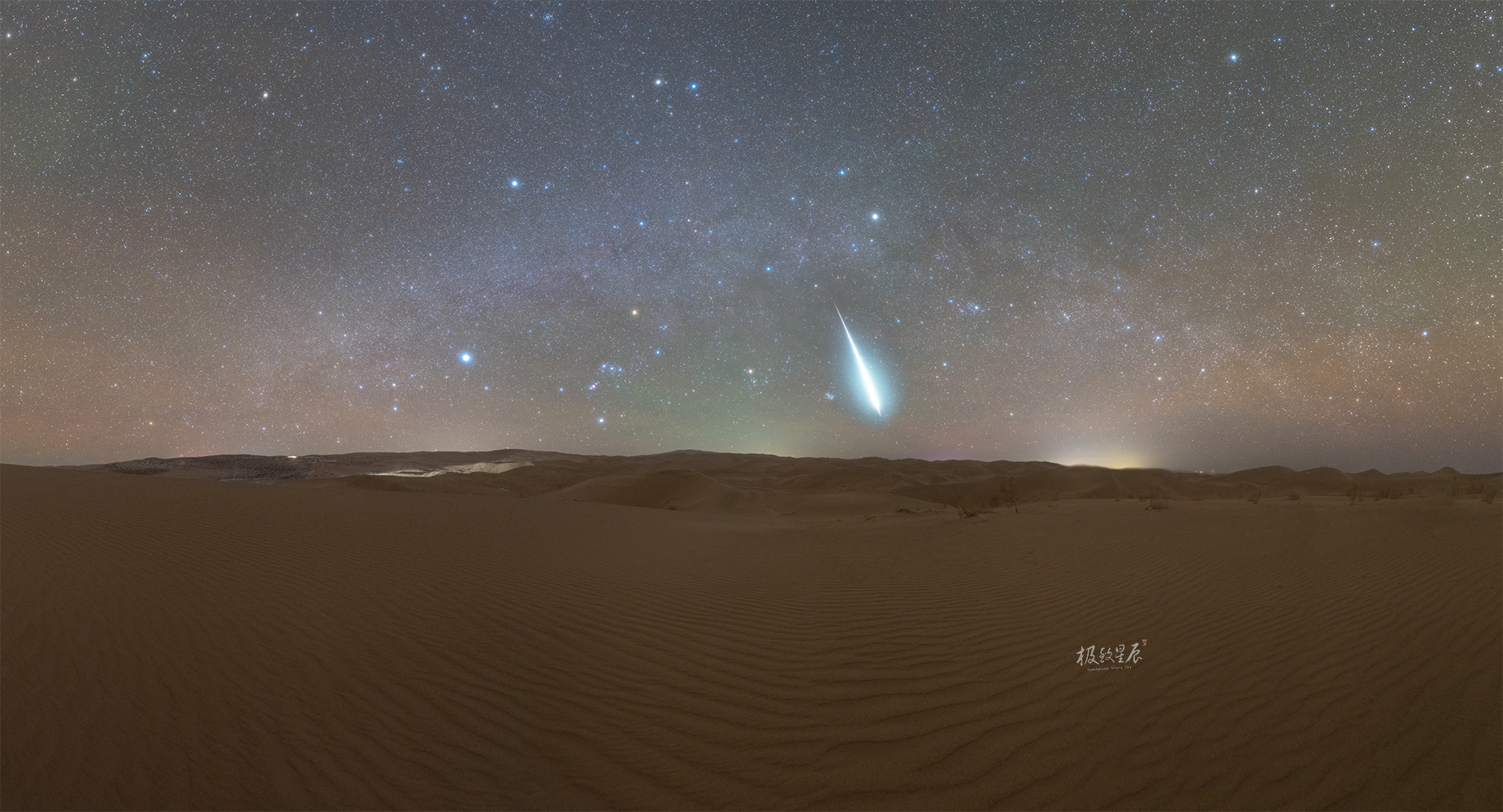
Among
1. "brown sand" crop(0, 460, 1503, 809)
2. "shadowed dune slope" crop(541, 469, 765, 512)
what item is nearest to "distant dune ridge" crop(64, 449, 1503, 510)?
"shadowed dune slope" crop(541, 469, 765, 512)

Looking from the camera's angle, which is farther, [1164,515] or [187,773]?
[1164,515]

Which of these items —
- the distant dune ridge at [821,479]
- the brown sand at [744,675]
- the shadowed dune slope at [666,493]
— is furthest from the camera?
the shadowed dune slope at [666,493]

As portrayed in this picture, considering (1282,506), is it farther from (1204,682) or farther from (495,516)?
(495,516)

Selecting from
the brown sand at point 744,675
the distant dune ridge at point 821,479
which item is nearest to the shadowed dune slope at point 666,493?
the distant dune ridge at point 821,479

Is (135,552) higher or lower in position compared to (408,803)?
higher

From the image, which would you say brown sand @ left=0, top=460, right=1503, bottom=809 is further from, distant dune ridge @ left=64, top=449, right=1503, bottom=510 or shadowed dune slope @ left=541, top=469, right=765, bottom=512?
shadowed dune slope @ left=541, top=469, right=765, bottom=512

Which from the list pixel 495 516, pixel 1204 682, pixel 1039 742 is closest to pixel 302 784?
pixel 1039 742

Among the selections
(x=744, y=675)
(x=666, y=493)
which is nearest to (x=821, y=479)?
(x=666, y=493)

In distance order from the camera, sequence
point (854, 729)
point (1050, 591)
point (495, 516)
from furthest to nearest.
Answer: point (495, 516), point (1050, 591), point (854, 729)

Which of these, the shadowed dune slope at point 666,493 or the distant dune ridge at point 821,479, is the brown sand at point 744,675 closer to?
the distant dune ridge at point 821,479
